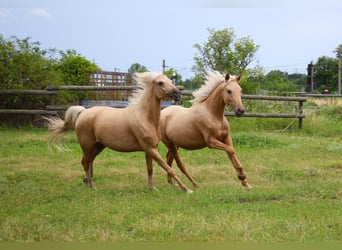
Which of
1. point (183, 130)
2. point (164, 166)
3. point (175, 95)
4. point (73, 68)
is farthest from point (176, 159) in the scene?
point (73, 68)

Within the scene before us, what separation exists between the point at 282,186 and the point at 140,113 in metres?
2.25

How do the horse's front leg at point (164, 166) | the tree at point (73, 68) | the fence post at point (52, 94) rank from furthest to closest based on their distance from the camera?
1. the tree at point (73, 68)
2. the fence post at point (52, 94)
3. the horse's front leg at point (164, 166)

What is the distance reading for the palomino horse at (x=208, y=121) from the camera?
6.03 metres

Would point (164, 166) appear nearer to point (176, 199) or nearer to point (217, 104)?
point (176, 199)

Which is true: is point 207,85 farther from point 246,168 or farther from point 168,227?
point 168,227

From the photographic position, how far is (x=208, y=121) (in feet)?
20.4

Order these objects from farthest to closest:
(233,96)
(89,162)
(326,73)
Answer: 1. (326,73)
2. (89,162)
3. (233,96)

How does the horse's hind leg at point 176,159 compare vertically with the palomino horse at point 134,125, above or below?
below

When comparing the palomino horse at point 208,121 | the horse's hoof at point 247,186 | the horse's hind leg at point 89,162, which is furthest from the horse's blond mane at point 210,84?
the horse's hind leg at point 89,162

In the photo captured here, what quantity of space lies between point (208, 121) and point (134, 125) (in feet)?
3.69

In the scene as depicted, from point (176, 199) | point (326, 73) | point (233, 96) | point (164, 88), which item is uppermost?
point (326, 73)

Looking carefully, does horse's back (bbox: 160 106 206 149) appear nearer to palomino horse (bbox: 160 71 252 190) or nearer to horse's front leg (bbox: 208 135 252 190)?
palomino horse (bbox: 160 71 252 190)

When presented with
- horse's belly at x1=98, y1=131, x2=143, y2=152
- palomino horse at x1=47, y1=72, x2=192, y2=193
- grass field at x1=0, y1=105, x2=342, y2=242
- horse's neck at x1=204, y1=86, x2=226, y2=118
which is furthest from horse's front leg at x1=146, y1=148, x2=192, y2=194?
horse's neck at x1=204, y1=86, x2=226, y2=118

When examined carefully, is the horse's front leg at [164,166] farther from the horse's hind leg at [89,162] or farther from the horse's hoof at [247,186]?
the horse's hind leg at [89,162]
